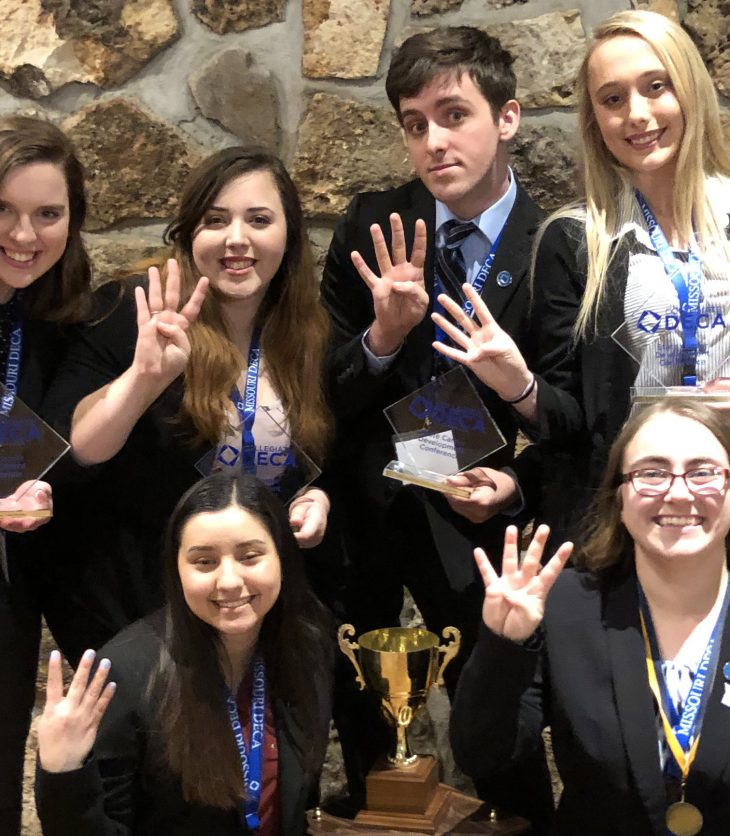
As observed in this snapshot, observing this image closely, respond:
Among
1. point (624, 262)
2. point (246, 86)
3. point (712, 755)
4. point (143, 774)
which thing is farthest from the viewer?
point (246, 86)

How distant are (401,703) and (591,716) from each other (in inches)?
16.1

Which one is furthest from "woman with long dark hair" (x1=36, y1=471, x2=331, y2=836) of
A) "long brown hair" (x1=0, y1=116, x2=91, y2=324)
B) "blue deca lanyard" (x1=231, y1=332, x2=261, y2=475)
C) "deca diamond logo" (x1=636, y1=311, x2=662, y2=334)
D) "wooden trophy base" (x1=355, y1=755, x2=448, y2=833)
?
"deca diamond logo" (x1=636, y1=311, x2=662, y2=334)

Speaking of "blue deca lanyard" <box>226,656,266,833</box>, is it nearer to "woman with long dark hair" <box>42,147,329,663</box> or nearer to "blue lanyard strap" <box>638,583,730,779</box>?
"woman with long dark hair" <box>42,147,329,663</box>

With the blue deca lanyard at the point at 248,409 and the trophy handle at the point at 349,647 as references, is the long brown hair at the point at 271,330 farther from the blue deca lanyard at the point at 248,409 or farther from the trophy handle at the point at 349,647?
the trophy handle at the point at 349,647

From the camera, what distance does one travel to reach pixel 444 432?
2.35m

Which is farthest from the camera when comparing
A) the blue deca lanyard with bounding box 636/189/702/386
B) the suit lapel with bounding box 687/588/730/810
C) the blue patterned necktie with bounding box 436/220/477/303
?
the blue patterned necktie with bounding box 436/220/477/303

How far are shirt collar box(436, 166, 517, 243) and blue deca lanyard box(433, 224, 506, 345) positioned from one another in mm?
16

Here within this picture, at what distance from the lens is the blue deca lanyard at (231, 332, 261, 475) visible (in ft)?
7.87

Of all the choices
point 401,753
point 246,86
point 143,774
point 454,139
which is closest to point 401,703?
point 401,753

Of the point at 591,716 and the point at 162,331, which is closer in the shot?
the point at 591,716

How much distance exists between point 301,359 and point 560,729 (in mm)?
879

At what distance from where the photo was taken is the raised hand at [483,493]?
7.84 feet

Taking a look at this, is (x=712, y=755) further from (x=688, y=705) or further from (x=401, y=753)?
(x=401, y=753)

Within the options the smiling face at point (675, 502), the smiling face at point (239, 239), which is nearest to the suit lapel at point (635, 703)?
the smiling face at point (675, 502)
